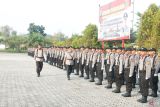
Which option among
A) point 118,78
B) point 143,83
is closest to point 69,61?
point 118,78

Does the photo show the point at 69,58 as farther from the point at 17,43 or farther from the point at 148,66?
the point at 17,43

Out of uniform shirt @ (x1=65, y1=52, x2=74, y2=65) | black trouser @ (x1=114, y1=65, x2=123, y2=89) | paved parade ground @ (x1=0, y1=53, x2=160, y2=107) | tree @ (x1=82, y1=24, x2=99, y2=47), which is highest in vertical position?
tree @ (x1=82, y1=24, x2=99, y2=47)

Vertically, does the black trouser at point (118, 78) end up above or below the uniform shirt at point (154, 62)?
below

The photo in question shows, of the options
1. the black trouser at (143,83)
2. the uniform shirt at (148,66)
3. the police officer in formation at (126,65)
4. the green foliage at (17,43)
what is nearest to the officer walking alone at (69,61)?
the police officer in formation at (126,65)

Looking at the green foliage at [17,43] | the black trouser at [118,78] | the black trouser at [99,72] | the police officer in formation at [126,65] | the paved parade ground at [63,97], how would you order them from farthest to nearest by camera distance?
the green foliage at [17,43] < the black trouser at [99,72] < the black trouser at [118,78] < the police officer in formation at [126,65] < the paved parade ground at [63,97]

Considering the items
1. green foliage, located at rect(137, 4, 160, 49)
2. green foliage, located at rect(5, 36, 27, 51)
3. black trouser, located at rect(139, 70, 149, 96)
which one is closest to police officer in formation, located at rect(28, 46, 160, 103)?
black trouser, located at rect(139, 70, 149, 96)

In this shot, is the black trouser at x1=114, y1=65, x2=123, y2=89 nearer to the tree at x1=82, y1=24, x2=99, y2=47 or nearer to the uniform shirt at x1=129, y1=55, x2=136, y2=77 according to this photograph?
the uniform shirt at x1=129, y1=55, x2=136, y2=77

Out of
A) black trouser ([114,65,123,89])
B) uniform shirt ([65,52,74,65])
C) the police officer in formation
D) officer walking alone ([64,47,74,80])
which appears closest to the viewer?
the police officer in formation

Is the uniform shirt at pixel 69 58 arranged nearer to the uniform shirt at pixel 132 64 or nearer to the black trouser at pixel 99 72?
the black trouser at pixel 99 72

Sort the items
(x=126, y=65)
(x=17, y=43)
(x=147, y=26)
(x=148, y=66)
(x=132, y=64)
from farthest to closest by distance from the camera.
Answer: (x=17, y=43)
(x=147, y=26)
(x=126, y=65)
(x=132, y=64)
(x=148, y=66)

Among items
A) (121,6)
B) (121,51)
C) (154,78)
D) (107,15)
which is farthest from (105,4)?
(154,78)

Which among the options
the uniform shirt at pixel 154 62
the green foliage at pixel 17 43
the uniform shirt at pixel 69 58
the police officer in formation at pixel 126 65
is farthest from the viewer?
the green foliage at pixel 17 43

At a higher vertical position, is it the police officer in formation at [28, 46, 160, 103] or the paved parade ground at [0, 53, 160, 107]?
the police officer in formation at [28, 46, 160, 103]

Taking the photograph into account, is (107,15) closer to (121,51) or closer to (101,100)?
(121,51)
